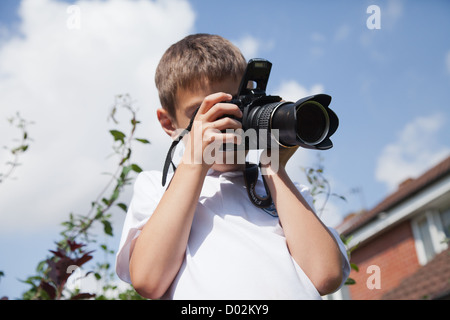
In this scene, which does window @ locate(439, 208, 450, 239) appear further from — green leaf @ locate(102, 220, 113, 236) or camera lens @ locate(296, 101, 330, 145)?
camera lens @ locate(296, 101, 330, 145)

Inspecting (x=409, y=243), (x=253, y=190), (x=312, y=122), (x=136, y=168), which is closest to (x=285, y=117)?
(x=312, y=122)

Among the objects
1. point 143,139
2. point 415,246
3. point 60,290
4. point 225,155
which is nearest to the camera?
point 225,155

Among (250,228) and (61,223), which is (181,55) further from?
(61,223)

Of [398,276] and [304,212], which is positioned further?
[398,276]

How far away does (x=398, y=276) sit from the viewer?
7414 mm

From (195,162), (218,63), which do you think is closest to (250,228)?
(195,162)

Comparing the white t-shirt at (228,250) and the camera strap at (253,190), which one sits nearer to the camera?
the white t-shirt at (228,250)

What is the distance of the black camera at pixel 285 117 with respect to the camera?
37.1 inches

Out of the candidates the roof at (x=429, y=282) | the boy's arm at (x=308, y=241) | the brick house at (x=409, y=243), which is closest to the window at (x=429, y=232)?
the brick house at (x=409, y=243)

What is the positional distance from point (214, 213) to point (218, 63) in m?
0.44

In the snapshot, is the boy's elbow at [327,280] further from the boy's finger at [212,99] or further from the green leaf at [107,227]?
the green leaf at [107,227]

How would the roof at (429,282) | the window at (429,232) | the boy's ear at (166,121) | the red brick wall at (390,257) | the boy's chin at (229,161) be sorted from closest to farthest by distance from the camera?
the boy's chin at (229,161), the boy's ear at (166,121), the roof at (429,282), the window at (429,232), the red brick wall at (390,257)

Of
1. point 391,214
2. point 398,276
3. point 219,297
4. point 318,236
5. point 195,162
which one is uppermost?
point 391,214

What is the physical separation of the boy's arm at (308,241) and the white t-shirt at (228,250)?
26 millimetres
